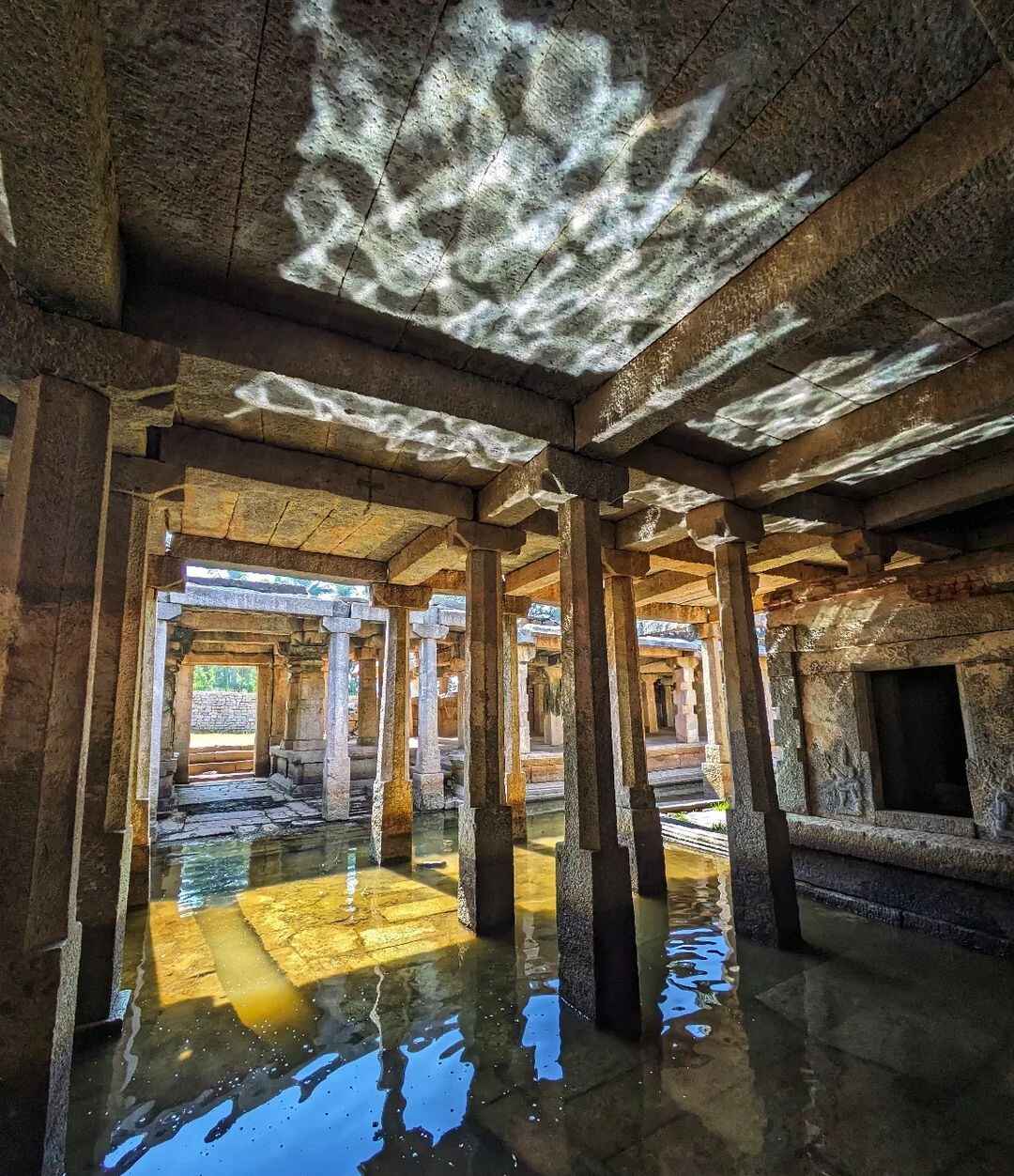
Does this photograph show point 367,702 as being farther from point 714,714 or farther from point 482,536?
point 482,536

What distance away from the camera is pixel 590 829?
13.5 feet

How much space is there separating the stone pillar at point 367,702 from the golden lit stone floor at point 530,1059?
10697 mm

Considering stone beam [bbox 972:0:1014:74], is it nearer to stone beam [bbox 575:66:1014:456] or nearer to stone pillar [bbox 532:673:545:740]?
stone beam [bbox 575:66:1014:456]

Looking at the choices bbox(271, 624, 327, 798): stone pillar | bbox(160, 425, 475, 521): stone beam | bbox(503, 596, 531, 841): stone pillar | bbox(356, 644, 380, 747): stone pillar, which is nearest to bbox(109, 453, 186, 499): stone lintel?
bbox(160, 425, 475, 521): stone beam

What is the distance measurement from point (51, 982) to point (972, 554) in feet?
27.1

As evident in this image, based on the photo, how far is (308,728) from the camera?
49.2 feet

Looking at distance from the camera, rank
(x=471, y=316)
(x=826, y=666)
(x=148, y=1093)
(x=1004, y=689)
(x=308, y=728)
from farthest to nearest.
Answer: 1. (x=308, y=728)
2. (x=826, y=666)
3. (x=1004, y=689)
4. (x=471, y=316)
5. (x=148, y=1093)

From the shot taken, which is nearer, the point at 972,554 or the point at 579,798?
the point at 579,798

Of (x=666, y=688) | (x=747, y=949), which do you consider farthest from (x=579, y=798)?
(x=666, y=688)

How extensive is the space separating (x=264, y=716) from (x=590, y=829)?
619 inches

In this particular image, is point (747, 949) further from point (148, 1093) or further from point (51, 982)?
point (51, 982)

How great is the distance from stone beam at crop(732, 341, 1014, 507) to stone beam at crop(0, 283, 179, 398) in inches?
182

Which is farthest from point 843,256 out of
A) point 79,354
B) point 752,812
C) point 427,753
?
point 427,753

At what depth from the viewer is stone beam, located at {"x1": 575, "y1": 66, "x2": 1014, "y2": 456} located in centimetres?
218
